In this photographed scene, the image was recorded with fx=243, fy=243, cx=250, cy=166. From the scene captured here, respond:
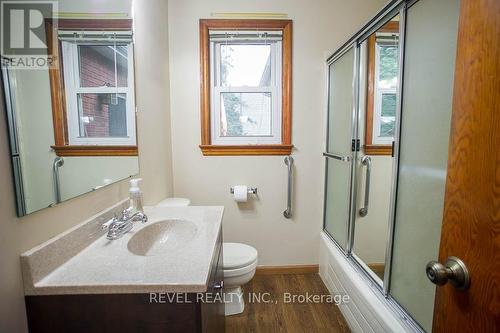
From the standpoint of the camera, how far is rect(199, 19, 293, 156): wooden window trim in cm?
206

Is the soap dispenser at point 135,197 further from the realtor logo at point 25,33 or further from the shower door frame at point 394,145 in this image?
the shower door frame at point 394,145

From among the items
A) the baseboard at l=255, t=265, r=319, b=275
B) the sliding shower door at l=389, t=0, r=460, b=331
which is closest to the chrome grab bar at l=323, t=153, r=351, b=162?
the sliding shower door at l=389, t=0, r=460, b=331

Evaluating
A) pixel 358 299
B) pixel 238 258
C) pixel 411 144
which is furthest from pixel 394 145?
pixel 238 258

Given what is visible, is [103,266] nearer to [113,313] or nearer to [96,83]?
[113,313]

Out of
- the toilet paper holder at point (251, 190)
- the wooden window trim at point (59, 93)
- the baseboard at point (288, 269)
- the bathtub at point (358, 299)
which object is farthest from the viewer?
the baseboard at point (288, 269)

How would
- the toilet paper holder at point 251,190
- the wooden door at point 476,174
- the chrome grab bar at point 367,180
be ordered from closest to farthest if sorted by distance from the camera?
1. the wooden door at point 476,174
2. the chrome grab bar at point 367,180
3. the toilet paper holder at point 251,190

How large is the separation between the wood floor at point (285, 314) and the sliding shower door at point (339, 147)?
1.62 feet

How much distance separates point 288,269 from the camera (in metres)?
2.31

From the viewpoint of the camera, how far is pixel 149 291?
0.73m

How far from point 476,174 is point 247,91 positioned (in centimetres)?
181

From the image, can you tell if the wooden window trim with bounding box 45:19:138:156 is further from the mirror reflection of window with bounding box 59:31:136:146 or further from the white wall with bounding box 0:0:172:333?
the white wall with bounding box 0:0:172:333

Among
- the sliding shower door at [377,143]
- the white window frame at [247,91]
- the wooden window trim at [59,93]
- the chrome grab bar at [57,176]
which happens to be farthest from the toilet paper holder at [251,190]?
the chrome grab bar at [57,176]

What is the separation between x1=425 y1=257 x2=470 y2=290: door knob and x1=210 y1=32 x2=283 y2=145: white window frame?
166cm

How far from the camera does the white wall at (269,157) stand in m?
2.07
